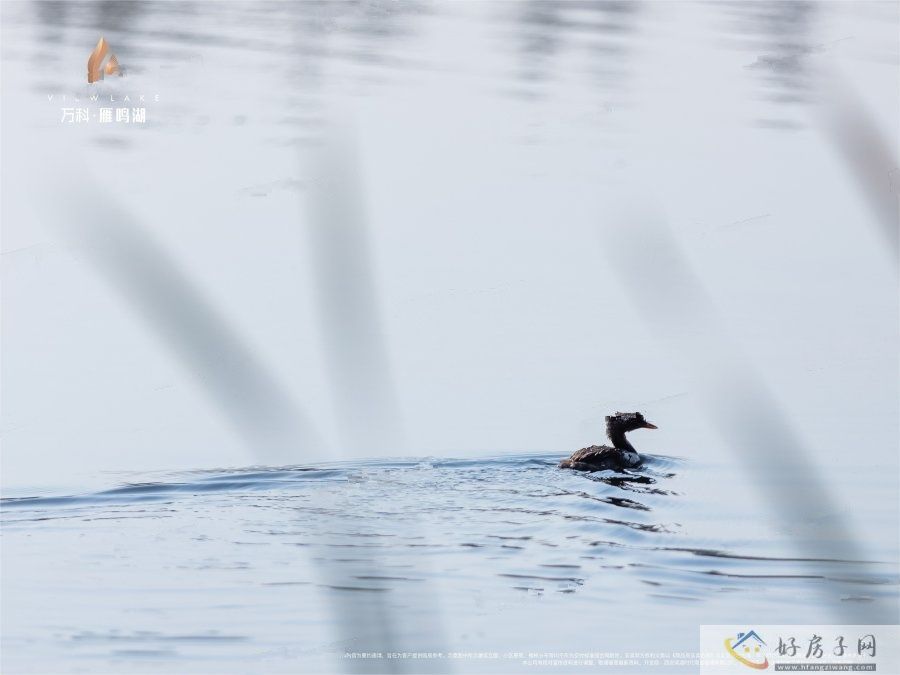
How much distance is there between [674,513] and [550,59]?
5883 mm

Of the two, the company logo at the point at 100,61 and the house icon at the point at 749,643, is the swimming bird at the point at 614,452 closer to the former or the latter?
the house icon at the point at 749,643

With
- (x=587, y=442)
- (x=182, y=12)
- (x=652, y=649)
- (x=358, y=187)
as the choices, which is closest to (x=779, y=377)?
(x=587, y=442)

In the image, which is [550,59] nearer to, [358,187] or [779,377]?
[358,187]

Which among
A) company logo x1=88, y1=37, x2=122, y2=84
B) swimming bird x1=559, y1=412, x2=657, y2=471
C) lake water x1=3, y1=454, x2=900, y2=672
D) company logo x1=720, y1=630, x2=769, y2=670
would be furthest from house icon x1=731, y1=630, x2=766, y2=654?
company logo x1=88, y1=37, x2=122, y2=84

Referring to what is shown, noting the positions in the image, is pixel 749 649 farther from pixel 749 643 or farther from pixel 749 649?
pixel 749 643

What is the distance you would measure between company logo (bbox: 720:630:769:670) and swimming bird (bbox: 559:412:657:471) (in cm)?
331

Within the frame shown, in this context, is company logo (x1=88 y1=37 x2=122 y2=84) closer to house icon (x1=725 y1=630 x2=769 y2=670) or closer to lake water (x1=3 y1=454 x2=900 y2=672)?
lake water (x1=3 y1=454 x2=900 y2=672)

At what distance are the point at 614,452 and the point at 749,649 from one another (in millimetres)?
3895

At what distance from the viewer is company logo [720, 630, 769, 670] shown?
14.2 feet

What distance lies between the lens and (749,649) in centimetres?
A: 454

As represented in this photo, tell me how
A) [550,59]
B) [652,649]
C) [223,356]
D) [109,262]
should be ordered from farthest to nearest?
[652,649] < [550,59] < [223,356] < [109,262]

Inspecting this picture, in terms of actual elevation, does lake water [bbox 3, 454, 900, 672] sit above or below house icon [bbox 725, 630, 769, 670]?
above

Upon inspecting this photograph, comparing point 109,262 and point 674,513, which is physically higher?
point 109,262

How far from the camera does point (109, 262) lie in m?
0.78
